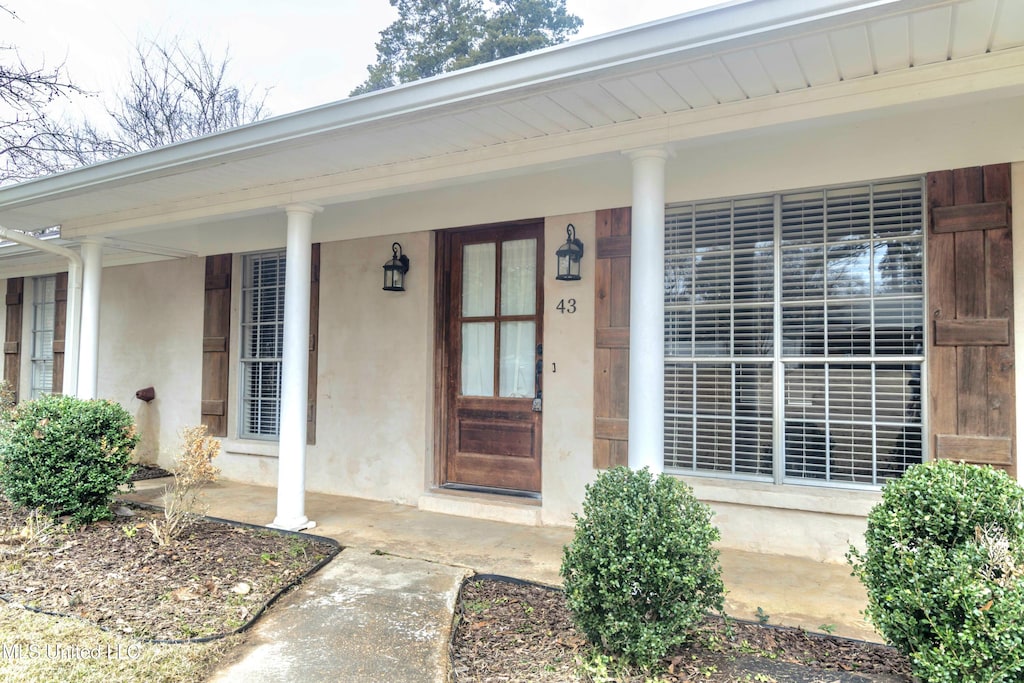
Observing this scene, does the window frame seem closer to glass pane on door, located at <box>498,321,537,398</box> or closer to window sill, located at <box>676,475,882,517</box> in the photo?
glass pane on door, located at <box>498,321,537,398</box>

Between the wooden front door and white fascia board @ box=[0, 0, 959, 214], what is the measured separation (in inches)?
77.0

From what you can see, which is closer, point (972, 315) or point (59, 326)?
point (972, 315)

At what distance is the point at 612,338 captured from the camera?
180 inches

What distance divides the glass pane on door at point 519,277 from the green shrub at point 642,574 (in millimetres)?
2744

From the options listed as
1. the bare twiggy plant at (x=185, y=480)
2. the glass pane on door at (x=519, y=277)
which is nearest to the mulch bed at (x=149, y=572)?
the bare twiggy plant at (x=185, y=480)

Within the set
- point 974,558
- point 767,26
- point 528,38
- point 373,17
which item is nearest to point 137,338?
point 767,26

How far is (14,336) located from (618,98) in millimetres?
9214

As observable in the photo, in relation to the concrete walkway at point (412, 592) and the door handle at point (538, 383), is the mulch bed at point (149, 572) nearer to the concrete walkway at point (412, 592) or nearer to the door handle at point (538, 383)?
the concrete walkway at point (412, 592)

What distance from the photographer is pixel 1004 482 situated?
220cm

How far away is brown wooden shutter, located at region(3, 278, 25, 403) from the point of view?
27.8 ft

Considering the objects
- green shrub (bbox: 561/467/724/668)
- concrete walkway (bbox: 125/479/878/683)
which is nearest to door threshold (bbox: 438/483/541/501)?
concrete walkway (bbox: 125/479/878/683)

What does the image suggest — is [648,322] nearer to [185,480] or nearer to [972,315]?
[972,315]

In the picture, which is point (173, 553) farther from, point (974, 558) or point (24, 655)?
point (974, 558)

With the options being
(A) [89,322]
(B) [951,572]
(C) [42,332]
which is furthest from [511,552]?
(C) [42,332]
